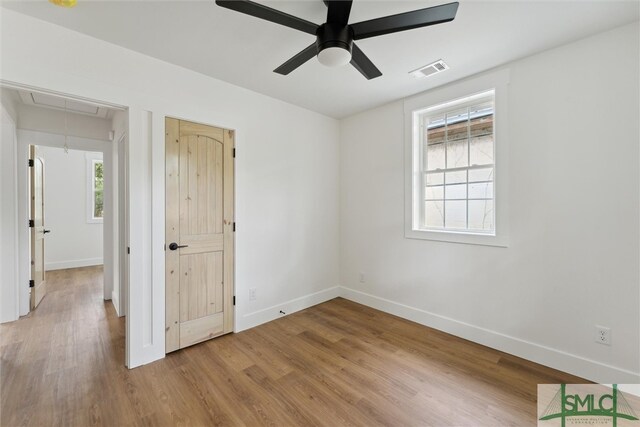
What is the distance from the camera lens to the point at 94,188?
6297mm

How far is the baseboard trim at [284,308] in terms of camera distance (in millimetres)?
3078

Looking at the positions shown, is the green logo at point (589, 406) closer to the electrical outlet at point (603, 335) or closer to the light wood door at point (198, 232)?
the electrical outlet at point (603, 335)

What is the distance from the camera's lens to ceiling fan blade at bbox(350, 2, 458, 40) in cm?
146

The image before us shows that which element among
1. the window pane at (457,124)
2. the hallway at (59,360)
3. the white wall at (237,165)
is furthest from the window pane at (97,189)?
the window pane at (457,124)

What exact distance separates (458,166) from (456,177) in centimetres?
12

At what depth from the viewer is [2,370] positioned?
7.30 ft

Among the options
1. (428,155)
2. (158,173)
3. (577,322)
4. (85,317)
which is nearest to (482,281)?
(577,322)

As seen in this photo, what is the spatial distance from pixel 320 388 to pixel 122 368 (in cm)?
172

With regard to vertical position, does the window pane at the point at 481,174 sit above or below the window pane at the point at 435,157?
below

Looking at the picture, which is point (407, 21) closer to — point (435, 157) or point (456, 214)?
point (435, 157)

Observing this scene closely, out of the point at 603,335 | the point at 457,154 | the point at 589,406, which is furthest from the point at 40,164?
the point at 603,335

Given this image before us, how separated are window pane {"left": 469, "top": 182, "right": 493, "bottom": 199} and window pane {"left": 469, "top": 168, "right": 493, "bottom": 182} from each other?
5cm

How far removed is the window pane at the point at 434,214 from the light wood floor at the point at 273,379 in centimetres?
123

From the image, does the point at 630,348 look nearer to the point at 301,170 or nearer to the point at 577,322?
the point at 577,322
